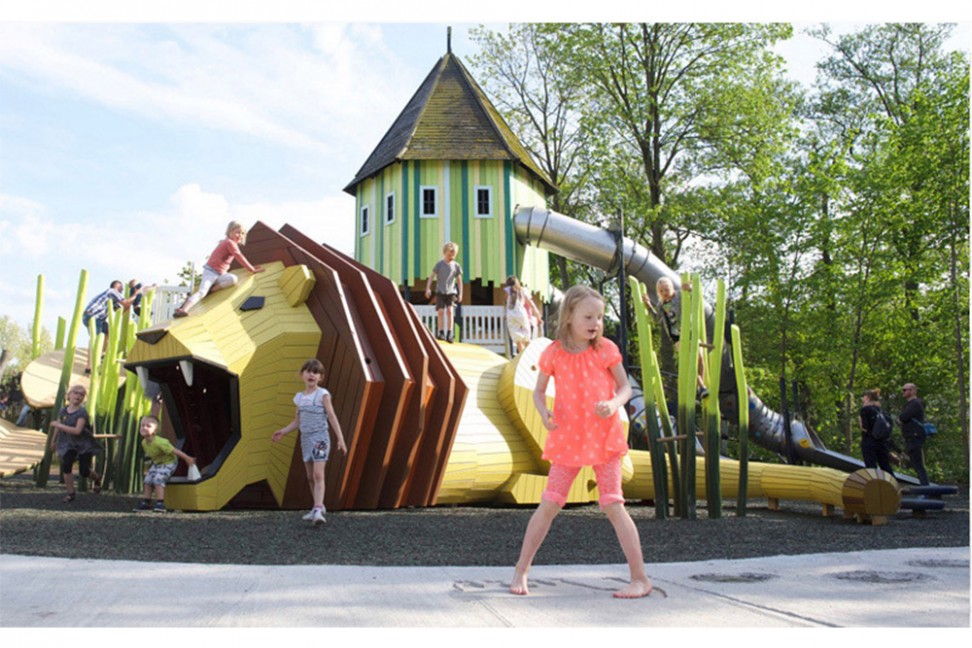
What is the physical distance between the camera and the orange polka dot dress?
14.4 ft

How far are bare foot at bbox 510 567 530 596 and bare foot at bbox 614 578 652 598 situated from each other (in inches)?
16.1

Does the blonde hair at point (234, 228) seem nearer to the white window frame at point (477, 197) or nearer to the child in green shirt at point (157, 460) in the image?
the child in green shirt at point (157, 460)

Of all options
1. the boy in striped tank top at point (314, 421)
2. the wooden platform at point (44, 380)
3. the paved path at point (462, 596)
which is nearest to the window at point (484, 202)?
the wooden platform at point (44, 380)

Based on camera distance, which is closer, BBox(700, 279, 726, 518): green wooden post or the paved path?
the paved path

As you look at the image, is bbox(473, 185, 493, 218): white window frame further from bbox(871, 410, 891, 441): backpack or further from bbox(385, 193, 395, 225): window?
bbox(871, 410, 891, 441): backpack

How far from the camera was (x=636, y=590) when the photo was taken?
162 inches

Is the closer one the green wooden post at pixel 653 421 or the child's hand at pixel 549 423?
the child's hand at pixel 549 423

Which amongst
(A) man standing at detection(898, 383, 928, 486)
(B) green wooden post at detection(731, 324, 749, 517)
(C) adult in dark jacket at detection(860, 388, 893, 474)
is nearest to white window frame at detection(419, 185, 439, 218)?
(C) adult in dark jacket at detection(860, 388, 893, 474)

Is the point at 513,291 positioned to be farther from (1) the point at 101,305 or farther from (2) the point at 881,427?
(1) the point at 101,305

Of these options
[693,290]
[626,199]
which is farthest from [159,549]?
[626,199]

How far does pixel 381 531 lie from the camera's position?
704 centimetres

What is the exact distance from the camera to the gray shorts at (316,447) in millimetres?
7438

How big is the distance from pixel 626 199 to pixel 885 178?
9576 millimetres

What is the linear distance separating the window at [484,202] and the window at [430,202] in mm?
1030
